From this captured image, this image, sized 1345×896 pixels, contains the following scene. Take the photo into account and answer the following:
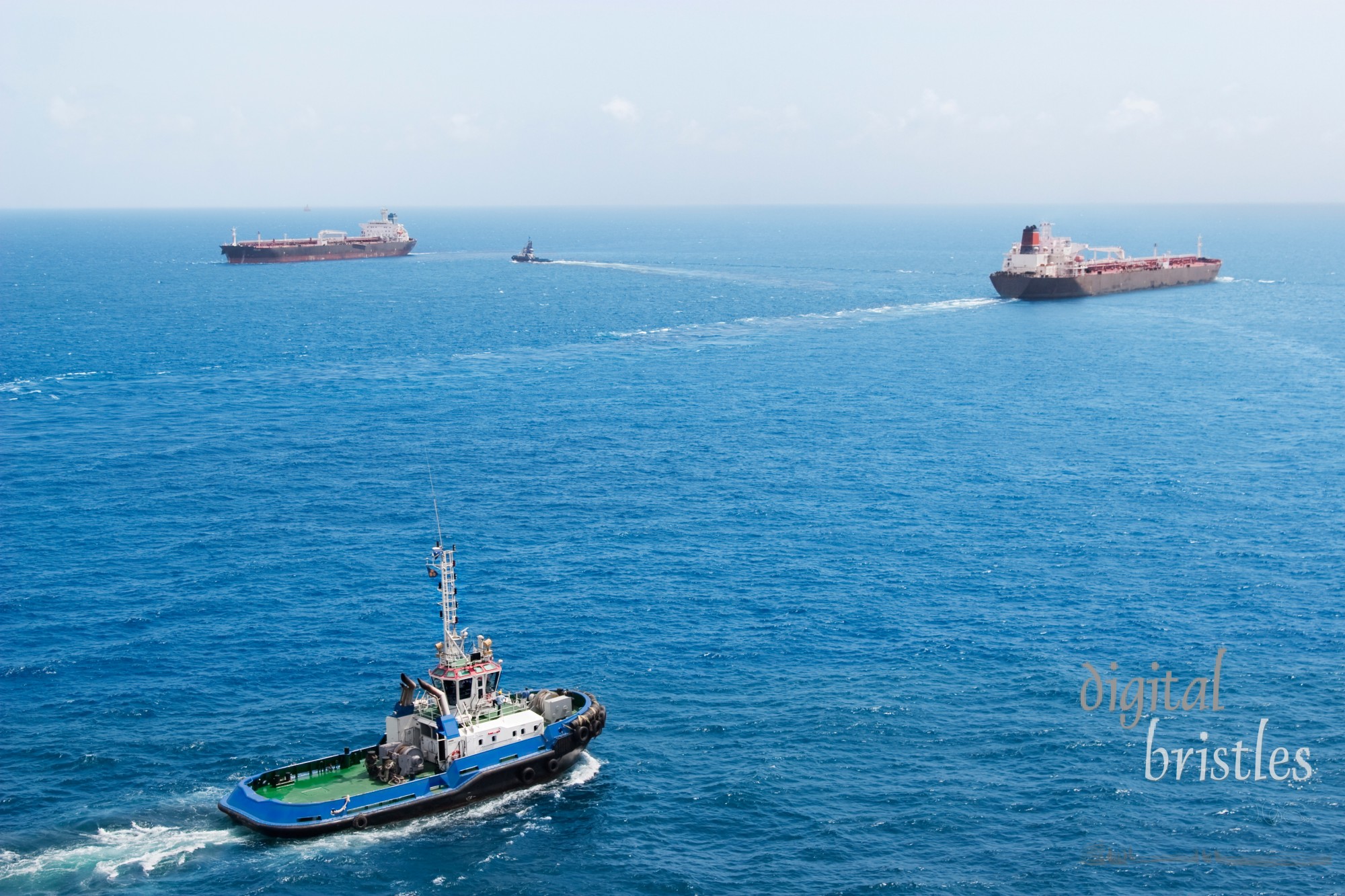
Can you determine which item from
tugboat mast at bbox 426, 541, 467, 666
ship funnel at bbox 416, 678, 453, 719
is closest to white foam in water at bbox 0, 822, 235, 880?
ship funnel at bbox 416, 678, 453, 719

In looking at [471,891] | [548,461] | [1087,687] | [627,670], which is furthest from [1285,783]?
[548,461]

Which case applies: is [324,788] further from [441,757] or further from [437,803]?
[441,757]

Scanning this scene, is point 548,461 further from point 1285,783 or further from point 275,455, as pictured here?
point 1285,783

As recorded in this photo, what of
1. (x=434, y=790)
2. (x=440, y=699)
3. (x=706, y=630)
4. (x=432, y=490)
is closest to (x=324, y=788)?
(x=434, y=790)

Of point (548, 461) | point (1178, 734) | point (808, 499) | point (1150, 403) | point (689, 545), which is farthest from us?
point (1150, 403)

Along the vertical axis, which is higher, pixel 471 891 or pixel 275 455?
pixel 275 455
